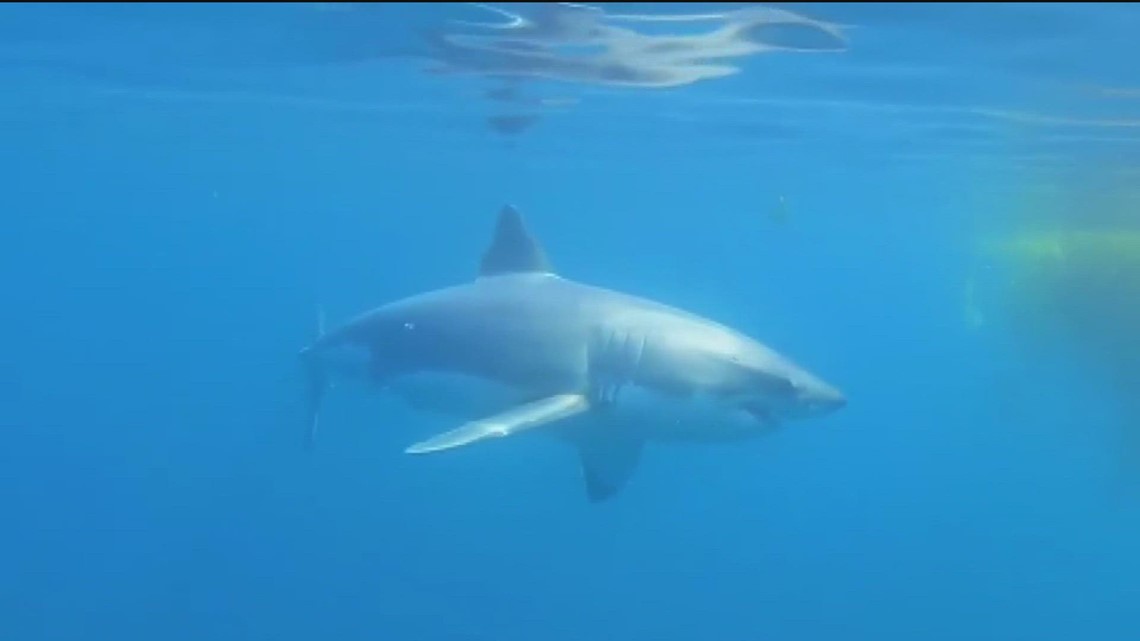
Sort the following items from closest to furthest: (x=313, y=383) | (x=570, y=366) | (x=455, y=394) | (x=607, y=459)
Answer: (x=570, y=366) → (x=607, y=459) → (x=455, y=394) → (x=313, y=383)

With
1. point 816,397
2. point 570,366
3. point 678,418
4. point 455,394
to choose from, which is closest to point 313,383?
point 455,394

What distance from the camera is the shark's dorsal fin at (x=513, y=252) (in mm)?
13031

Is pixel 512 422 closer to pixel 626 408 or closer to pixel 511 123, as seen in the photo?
pixel 626 408

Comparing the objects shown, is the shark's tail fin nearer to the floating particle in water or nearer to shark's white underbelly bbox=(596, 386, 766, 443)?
shark's white underbelly bbox=(596, 386, 766, 443)

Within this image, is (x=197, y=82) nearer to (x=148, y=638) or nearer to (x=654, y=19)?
(x=654, y=19)

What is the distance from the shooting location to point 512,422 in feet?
34.2

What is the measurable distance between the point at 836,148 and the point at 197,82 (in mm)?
13307

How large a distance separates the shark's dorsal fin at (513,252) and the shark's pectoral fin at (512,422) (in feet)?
6.86

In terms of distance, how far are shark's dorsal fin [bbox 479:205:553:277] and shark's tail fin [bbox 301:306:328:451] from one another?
2696 millimetres

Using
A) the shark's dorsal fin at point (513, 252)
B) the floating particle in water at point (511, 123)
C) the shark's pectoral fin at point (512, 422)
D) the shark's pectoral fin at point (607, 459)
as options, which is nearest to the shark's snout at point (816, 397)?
the shark's pectoral fin at point (607, 459)

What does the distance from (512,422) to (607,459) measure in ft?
5.52

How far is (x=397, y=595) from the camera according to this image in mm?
29797

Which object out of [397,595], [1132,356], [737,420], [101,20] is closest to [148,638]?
[397,595]

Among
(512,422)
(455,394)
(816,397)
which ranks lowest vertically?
(455,394)
